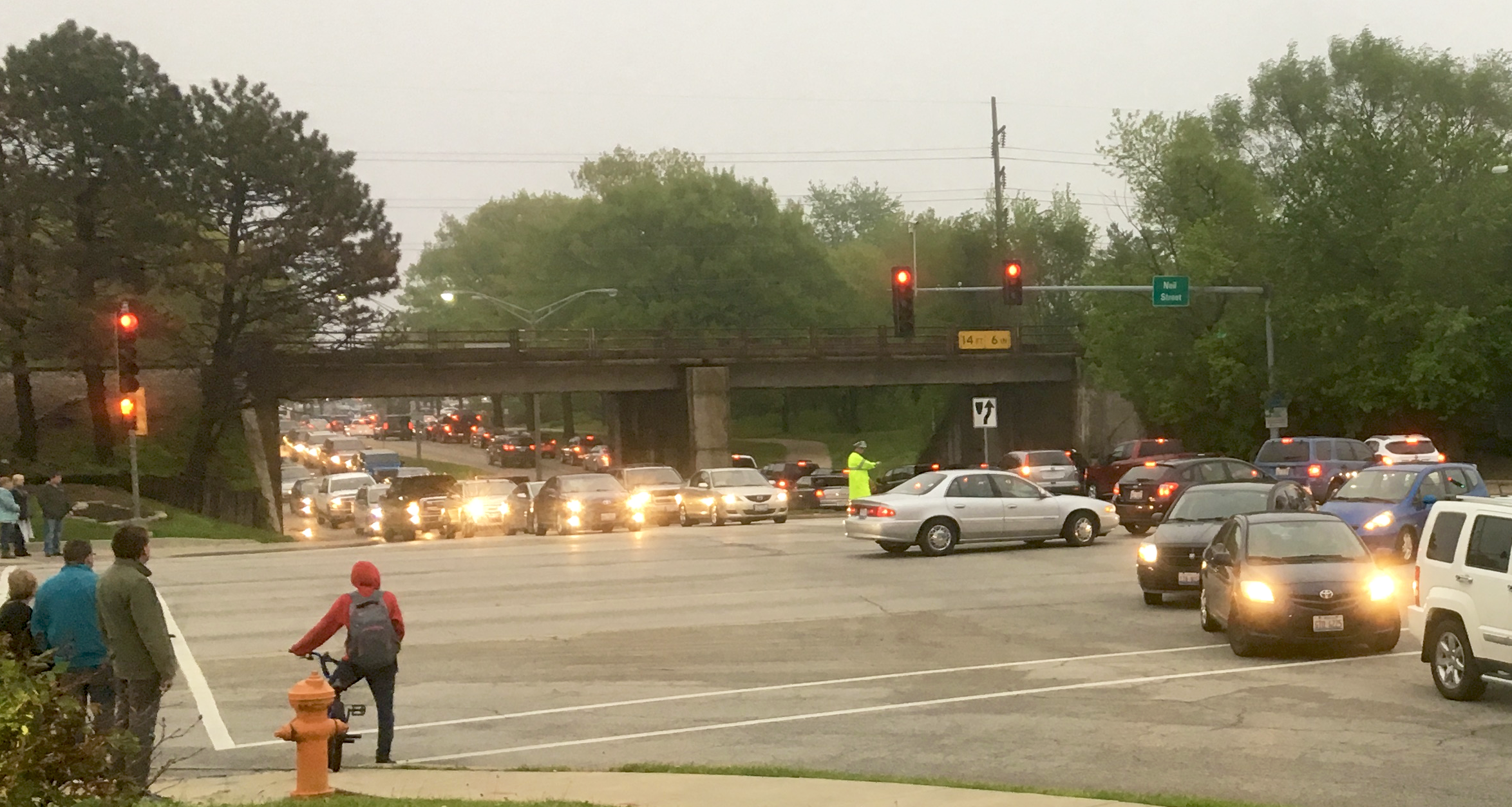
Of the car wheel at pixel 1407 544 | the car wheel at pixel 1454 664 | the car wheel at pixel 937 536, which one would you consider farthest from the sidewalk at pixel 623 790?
the car wheel at pixel 937 536

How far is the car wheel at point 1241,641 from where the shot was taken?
52.3 ft

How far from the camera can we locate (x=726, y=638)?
1884 centimetres

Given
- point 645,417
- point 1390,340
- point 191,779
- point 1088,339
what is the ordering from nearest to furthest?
1. point 191,779
2. point 1390,340
3. point 1088,339
4. point 645,417

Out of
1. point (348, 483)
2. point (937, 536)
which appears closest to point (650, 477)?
point (937, 536)

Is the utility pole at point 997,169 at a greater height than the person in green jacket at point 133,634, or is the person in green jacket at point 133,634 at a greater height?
the utility pole at point 997,169

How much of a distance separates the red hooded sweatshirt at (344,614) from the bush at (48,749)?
4461mm

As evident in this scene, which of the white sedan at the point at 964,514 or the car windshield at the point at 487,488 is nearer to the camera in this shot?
the white sedan at the point at 964,514

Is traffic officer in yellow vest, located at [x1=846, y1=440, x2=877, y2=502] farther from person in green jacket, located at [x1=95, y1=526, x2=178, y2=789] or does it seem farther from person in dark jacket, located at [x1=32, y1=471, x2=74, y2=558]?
person in green jacket, located at [x1=95, y1=526, x2=178, y2=789]

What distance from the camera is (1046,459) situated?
45.9m

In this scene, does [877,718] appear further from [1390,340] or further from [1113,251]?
[1113,251]

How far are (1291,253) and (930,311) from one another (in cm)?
3656

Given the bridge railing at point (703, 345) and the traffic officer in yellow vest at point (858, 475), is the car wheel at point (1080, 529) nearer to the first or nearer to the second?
the traffic officer in yellow vest at point (858, 475)

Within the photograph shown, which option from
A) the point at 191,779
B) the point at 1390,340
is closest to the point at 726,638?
the point at 191,779

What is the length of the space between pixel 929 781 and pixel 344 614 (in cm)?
441
